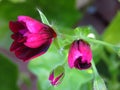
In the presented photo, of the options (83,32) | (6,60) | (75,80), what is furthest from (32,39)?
(6,60)

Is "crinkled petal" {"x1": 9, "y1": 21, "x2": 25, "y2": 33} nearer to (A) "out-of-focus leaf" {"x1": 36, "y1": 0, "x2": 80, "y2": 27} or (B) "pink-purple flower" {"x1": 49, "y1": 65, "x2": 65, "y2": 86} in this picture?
(B) "pink-purple flower" {"x1": 49, "y1": 65, "x2": 65, "y2": 86}

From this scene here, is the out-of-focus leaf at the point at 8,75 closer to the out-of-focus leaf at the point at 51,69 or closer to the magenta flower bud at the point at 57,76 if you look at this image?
the out-of-focus leaf at the point at 51,69

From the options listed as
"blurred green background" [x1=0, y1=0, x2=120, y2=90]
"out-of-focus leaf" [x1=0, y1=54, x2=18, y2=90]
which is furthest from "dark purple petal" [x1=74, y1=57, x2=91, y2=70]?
"out-of-focus leaf" [x1=0, y1=54, x2=18, y2=90]

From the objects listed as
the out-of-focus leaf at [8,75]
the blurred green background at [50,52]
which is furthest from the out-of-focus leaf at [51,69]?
the out-of-focus leaf at [8,75]

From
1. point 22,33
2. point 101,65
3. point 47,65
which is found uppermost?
point 22,33

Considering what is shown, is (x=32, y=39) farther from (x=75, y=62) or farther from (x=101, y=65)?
(x=101, y=65)
